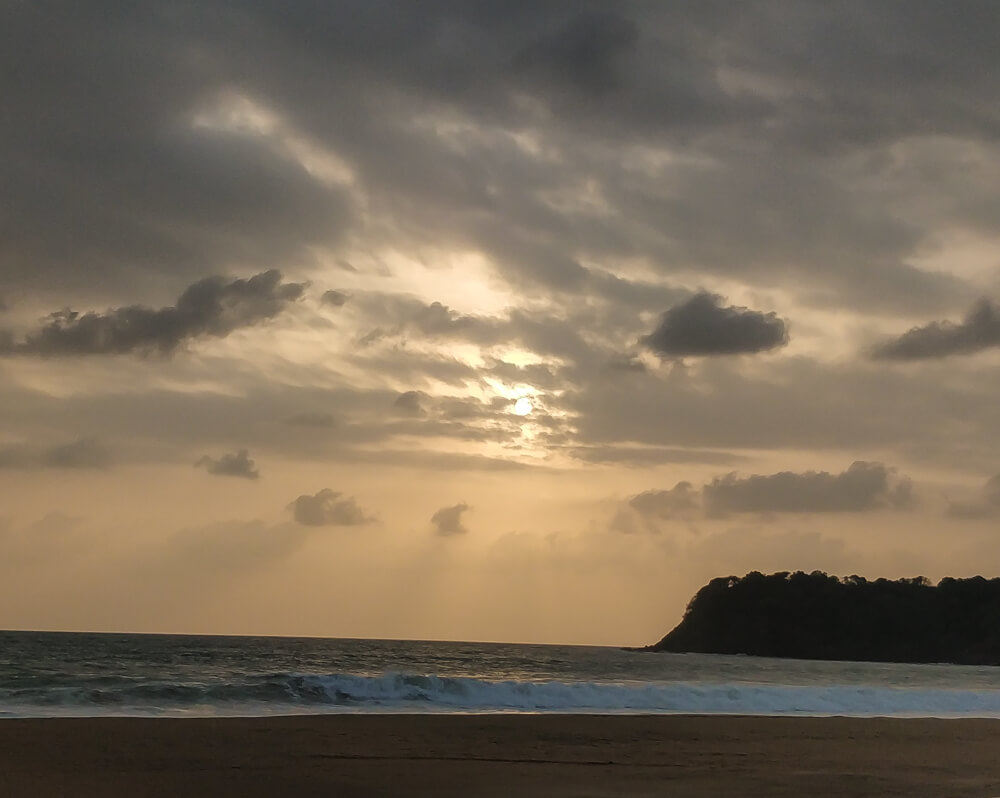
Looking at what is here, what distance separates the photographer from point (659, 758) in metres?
16.8

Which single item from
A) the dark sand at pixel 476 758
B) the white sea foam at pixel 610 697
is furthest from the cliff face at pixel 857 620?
the dark sand at pixel 476 758

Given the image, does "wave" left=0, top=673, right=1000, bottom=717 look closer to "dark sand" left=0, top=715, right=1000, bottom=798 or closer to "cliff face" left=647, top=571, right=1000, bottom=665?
"dark sand" left=0, top=715, right=1000, bottom=798

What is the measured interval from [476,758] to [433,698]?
12.3m

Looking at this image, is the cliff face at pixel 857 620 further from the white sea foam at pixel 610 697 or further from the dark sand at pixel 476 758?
the dark sand at pixel 476 758

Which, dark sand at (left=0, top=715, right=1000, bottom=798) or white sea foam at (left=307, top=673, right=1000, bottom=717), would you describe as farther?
white sea foam at (left=307, top=673, right=1000, bottom=717)

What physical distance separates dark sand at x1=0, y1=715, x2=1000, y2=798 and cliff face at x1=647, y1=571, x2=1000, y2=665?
112010 millimetres

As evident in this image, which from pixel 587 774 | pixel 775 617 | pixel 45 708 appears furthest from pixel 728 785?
pixel 775 617

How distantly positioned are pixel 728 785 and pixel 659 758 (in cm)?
282

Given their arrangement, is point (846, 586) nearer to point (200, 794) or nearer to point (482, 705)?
point (482, 705)

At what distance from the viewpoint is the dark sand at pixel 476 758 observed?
13.4 meters

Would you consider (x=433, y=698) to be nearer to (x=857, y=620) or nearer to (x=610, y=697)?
(x=610, y=697)

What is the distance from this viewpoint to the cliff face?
126 metres

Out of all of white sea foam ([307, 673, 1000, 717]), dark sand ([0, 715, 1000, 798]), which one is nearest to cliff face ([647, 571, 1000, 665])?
white sea foam ([307, 673, 1000, 717])

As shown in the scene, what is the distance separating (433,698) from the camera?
2825cm
